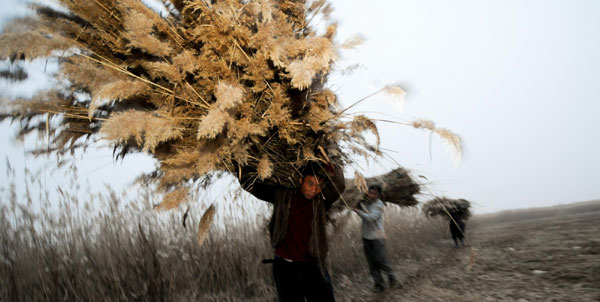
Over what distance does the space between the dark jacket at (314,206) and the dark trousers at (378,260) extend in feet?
6.74

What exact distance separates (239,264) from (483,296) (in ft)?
9.25

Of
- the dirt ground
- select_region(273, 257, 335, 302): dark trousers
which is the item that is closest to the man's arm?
select_region(273, 257, 335, 302): dark trousers

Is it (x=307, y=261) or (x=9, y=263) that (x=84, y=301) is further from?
(x=307, y=261)

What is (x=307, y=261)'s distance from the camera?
6.91 ft

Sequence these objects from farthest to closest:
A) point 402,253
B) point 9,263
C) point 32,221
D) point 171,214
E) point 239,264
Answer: point 402,253
point 239,264
point 171,214
point 32,221
point 9,263

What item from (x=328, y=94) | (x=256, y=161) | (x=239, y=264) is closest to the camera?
(x=328, y=94)

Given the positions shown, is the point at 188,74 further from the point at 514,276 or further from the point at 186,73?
the point at 514,276

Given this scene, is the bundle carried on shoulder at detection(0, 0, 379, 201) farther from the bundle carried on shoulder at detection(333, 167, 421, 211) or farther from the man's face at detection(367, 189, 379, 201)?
the man's face at detection(367, 189, 379, 201)

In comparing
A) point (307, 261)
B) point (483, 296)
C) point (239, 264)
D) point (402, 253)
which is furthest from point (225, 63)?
point (402, 253)

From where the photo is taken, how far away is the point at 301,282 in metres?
2.10

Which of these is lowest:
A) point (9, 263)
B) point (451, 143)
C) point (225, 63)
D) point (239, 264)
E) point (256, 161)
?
point (239, 264)

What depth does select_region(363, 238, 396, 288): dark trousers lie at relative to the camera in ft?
12.8

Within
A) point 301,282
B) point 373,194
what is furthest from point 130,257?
point 373,194

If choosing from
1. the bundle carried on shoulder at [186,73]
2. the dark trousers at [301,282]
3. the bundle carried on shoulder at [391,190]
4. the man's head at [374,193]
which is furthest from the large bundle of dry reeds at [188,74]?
the man's head at [374,193]
